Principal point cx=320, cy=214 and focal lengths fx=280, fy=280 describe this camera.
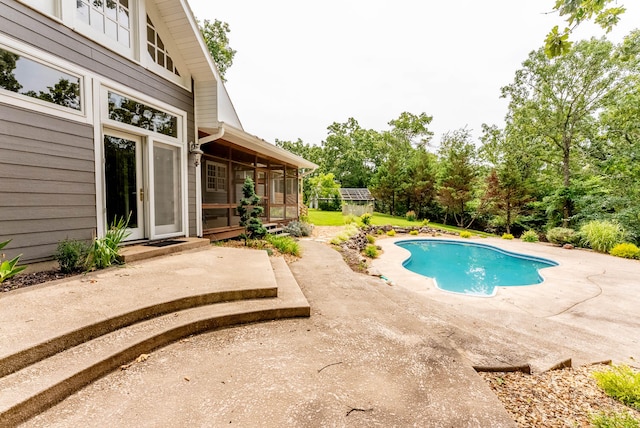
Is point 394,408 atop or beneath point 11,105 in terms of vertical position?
beneath

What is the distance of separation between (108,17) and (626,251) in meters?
16.8

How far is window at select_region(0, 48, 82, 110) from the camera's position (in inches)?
136

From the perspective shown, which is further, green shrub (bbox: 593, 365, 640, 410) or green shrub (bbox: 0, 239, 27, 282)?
green shrub (bbox: 0, 239, 27, 282)

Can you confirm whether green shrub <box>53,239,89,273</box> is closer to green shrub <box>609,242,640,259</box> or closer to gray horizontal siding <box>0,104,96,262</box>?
gray horizontal siding <box>0,104,96,262</box>

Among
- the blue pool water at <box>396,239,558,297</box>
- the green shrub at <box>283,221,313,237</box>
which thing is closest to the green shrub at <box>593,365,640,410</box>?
the blue pool water at <box>396,239,558,297</box>

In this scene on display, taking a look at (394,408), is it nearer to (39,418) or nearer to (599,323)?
(39,418)

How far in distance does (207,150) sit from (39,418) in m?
8.01

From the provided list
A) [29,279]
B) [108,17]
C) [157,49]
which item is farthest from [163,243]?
[108,17]

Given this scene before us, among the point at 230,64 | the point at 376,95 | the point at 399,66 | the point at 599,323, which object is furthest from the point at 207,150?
the point at 376,95

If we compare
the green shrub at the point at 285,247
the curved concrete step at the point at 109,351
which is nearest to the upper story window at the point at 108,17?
the curved concrete step at the point at 109,351

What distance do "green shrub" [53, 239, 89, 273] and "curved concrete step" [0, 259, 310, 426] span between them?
2.02 metres

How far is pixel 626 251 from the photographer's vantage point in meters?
10.5

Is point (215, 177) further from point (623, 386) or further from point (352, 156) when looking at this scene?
point (352, 156)

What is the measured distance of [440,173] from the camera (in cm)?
2392
